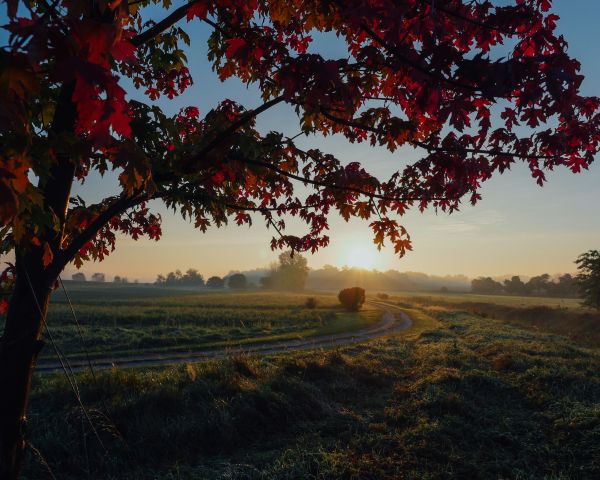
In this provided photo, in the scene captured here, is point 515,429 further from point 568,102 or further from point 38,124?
point 38,124

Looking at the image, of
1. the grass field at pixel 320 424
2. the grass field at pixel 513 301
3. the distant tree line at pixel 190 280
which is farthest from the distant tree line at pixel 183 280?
the grass field at pixel 320 424

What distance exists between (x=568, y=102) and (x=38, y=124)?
17.1ft

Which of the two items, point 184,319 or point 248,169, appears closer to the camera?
point 248,169

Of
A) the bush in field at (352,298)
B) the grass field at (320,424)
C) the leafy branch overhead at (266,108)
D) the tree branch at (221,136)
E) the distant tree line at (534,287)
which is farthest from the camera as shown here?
the distant tree line at (534,287)

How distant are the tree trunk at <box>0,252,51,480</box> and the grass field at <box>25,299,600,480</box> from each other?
137cm

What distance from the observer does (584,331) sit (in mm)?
31281

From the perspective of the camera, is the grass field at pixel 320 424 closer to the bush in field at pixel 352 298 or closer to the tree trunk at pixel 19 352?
the tree trunk at pixel 19 352

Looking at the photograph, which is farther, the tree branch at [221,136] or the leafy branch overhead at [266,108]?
the tree branch at [221,136]

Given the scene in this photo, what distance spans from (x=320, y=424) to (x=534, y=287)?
117292 mm

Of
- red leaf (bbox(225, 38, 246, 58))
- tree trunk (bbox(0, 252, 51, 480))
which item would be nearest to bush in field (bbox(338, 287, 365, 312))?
tree trunk (bbox(0, 252, 51, 480))

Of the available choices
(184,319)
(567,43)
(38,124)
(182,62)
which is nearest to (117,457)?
(38,124)

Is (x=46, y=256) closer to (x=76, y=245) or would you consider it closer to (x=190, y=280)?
(x=76, y=245)

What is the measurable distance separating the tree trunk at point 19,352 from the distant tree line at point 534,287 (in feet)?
323

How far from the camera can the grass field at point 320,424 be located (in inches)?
233
